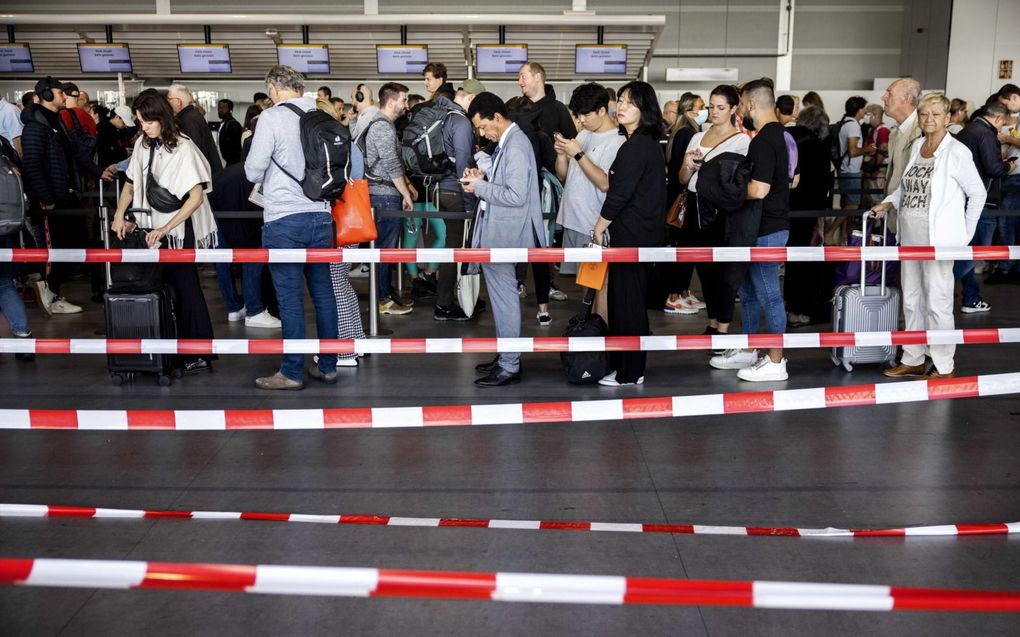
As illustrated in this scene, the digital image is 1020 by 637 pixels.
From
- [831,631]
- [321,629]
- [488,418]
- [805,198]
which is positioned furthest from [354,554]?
[805,198]

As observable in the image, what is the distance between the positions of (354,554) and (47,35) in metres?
13.7

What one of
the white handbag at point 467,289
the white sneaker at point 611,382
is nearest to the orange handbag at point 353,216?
the white handbag at point 467,289

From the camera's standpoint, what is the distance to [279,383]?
212 inches

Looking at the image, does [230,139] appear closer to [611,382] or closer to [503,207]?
[503,207]

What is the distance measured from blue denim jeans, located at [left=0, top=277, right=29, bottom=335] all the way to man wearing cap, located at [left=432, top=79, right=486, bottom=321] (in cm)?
293

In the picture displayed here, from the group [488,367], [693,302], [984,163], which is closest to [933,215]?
[984,163]

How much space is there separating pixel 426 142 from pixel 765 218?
274 centimetres

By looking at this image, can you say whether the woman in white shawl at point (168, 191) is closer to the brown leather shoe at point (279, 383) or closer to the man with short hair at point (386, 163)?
the brown leather shoe at point (279, 383)

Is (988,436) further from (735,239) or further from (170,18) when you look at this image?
(170,18)

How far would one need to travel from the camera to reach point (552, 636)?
264 cm

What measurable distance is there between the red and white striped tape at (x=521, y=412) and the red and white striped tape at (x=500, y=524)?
0.32 meters

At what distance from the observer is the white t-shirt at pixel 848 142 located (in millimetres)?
10648

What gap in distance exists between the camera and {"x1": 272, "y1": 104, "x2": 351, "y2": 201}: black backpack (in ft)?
16.5

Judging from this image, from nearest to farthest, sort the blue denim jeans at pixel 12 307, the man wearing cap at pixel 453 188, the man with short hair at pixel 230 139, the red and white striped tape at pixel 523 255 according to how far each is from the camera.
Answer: the red and white striped tape at pixel 523 255, the blue denim jeans at pixel 12 307, the man wearing cap at pixel 453 188, the man with short hair at pixel 230 139
